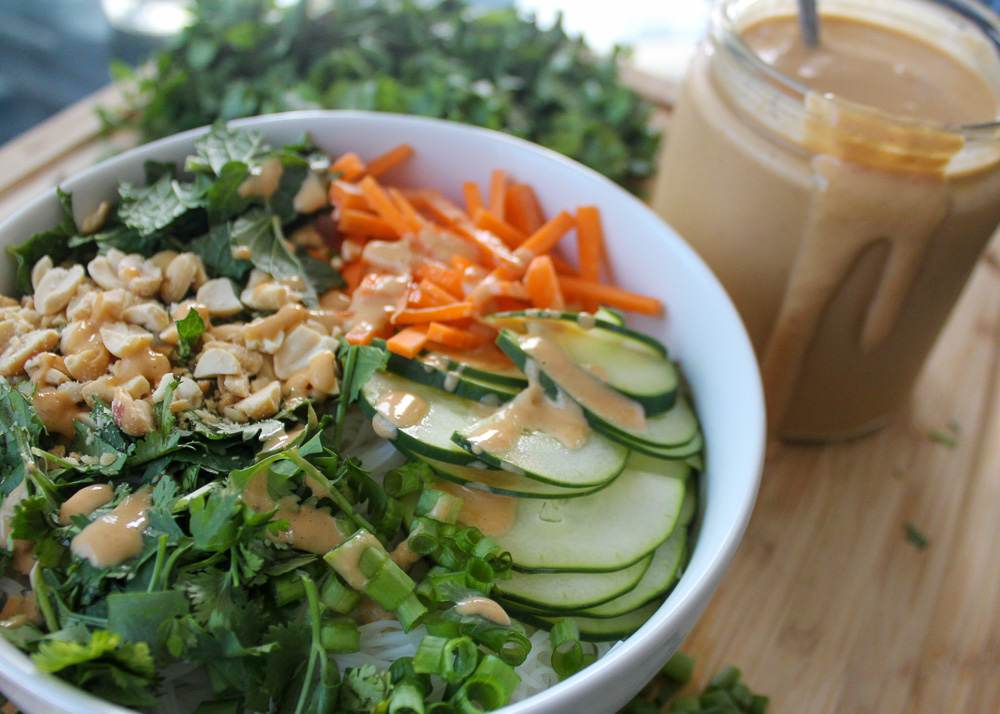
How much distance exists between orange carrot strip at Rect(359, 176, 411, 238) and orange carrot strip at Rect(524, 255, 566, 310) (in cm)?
37

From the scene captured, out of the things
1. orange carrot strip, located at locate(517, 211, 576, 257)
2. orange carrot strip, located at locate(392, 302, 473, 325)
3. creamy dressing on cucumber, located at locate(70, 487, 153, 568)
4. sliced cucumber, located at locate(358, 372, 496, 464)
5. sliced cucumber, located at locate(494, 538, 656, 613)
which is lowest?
sliced cucumber, located at locate(494, 538, 656, 613)

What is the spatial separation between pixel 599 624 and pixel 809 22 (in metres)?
1.58

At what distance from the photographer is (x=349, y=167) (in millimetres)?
2119

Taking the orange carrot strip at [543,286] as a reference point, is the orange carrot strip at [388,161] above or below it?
above

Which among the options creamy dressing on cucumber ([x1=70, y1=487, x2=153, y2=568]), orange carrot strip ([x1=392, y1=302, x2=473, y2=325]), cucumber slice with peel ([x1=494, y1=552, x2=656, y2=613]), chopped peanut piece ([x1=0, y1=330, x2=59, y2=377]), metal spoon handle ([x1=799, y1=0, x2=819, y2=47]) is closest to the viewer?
creamy dressing on cucumber ([x1=70, y1=487, x2=153, y2=568])

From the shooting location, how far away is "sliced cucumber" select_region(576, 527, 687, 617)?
149 centimetres

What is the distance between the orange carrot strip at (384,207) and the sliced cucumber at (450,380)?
471mm

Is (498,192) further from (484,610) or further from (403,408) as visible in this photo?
(484,610)

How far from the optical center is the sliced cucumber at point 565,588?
1452 mm

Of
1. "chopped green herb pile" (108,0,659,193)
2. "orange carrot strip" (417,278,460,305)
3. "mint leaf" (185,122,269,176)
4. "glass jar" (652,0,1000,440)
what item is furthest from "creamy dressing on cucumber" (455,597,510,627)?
"chopped green herb pile" (108,0,659,193)

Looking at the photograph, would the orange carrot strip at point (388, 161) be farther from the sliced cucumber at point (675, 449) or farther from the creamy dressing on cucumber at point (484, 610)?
the creamy dressing on cucumber at point (484, 610)

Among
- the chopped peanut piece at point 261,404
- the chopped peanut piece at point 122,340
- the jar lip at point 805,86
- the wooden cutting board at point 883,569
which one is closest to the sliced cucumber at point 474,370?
the chopped peanut piece at point 261,404

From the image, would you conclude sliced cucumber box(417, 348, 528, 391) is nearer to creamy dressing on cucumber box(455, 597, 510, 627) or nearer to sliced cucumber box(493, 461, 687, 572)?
sliced cucumber box(493, 461, 687, 572)

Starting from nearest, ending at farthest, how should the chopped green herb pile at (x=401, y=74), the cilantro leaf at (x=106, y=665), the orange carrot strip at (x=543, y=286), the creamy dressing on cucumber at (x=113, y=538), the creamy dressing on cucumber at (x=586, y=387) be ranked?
the cilantro leaf at (x=106, y=665)
the creamy dressing on cucumber at (x=113, y=538)
the creamy dressing on cucumber at (x=586, y=387)
the orange carrot strip at (x=543, y=286)
the chopped green herb pile at (x=401, y=74)
